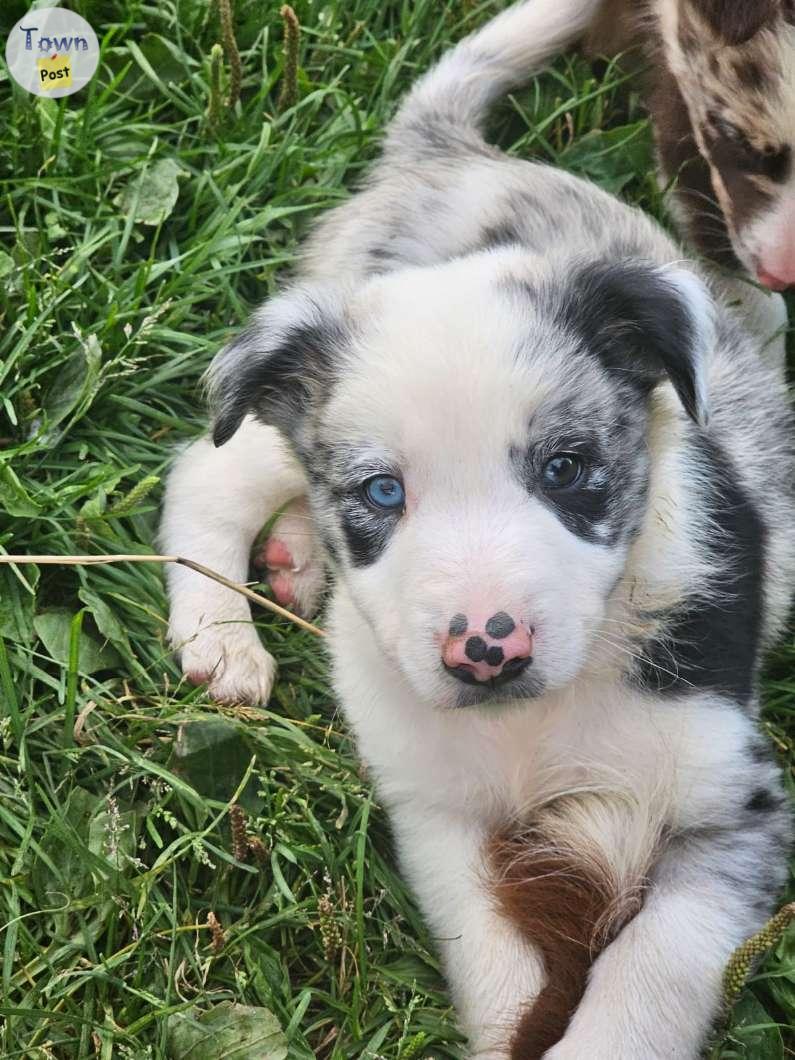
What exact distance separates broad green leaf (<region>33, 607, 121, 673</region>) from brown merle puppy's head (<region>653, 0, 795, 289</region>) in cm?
223

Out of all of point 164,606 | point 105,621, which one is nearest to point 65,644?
point 105,621

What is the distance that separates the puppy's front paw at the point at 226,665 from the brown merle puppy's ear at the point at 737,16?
229 cm

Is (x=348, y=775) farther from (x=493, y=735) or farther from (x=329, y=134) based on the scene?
(x=329, y=134)

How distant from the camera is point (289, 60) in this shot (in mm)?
4473

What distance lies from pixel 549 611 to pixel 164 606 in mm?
1614

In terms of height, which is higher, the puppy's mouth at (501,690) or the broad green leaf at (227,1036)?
the puppy's mouth at (501,690)

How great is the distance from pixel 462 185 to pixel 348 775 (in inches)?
70.4

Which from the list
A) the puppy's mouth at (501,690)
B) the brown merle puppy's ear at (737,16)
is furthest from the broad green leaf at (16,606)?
the brown merle puppy's ear at (737,16)

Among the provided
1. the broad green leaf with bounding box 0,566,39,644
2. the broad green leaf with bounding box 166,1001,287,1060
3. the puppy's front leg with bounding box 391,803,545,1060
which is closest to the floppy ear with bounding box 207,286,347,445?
the broad green leaf with bounding box 0,566,39,644

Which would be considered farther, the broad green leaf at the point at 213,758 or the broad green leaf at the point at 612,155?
the broad green leaf at the point at 612,155

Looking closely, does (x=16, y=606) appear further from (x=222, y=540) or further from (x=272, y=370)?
(x=272, y=370)

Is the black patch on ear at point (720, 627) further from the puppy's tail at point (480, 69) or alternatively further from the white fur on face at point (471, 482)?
the puppy's tail at point (480, 69)

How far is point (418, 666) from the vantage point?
9.75 feet

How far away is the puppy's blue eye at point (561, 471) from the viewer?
118 inches
